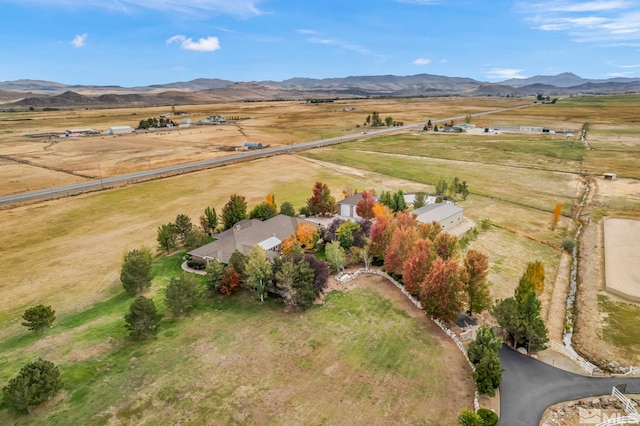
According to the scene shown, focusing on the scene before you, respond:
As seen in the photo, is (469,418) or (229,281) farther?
(229,281)

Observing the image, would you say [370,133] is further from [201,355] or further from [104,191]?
[201,355]

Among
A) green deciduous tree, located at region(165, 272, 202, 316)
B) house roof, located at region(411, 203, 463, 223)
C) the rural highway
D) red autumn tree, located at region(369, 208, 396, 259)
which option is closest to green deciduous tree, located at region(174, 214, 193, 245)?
green deciduous tree, located at region(165, 272, 202, 316)

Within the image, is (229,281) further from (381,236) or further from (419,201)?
(419,201)

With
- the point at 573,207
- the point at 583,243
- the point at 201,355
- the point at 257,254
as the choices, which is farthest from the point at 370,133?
the point at 201,355

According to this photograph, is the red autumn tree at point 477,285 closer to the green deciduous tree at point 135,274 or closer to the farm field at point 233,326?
the farm field at point 233,326

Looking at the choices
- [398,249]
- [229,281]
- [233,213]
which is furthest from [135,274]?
[398,249]

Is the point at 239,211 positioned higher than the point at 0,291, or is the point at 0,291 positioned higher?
the point at 239,211

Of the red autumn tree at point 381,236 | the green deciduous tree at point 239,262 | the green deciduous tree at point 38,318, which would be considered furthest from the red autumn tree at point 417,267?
the green deciduous tree at point 38,318
